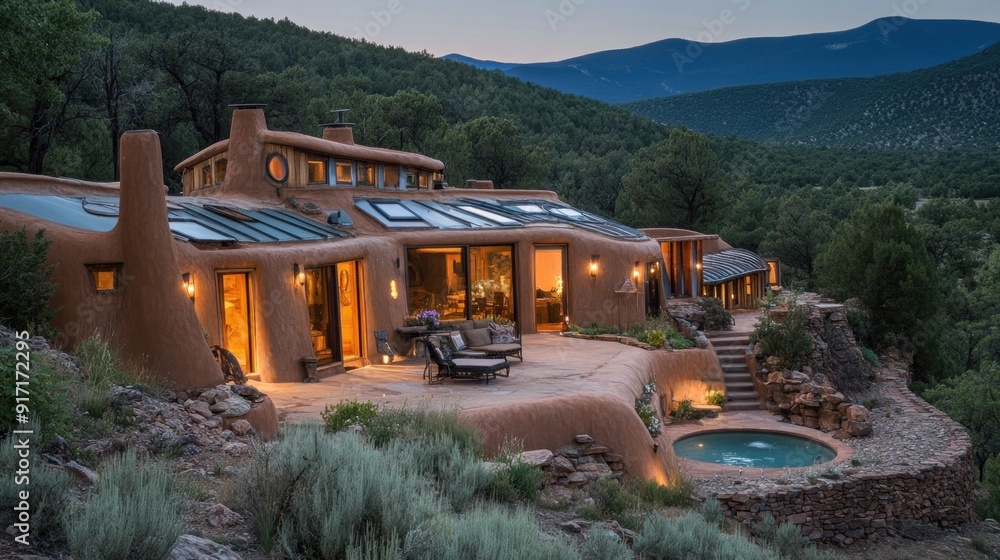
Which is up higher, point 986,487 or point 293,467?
point 293,467

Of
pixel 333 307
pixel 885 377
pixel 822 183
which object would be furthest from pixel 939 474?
pixel 822 183

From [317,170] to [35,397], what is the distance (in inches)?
486

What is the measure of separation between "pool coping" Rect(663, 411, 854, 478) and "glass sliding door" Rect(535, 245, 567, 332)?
4322 mm

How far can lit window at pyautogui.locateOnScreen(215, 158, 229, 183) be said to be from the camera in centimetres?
1908

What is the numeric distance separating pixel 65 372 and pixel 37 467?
3578mm

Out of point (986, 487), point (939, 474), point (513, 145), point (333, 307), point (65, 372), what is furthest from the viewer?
point (513, 145)

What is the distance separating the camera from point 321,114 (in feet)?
128

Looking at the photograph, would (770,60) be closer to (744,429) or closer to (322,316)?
(744,429)

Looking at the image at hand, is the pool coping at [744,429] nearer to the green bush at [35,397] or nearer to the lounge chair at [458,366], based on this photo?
the lounge chair at [458,366]

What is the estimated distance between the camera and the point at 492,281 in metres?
19.5

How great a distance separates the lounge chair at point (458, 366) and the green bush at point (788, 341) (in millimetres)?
8532

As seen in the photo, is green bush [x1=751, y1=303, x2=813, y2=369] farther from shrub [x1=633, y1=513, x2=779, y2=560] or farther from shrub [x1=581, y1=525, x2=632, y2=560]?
shrub [x1=581, y1=525, x2=632, y2=560]

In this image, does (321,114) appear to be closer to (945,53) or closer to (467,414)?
(467,414)

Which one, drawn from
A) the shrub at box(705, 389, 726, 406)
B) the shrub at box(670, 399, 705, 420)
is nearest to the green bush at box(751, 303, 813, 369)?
the shrub at box(705, 389, 726, 406)
